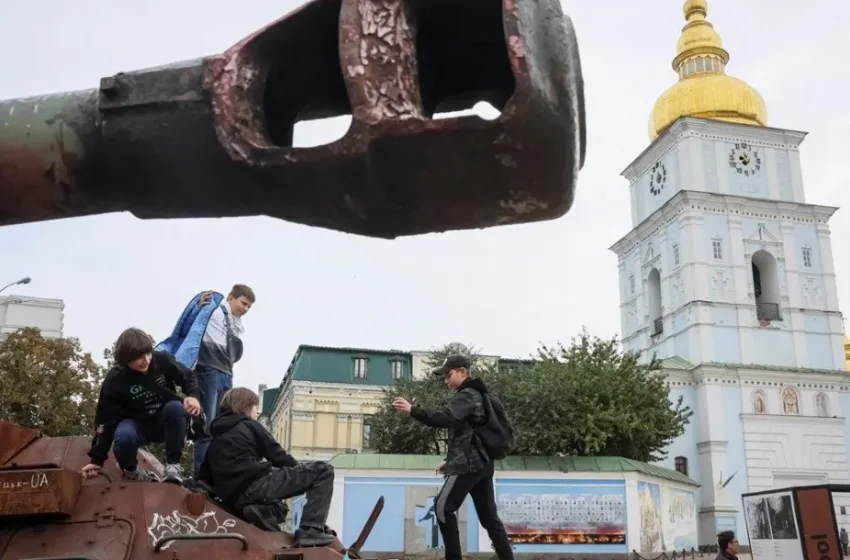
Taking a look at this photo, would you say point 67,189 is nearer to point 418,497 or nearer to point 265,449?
point 265,449

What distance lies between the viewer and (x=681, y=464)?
1652 inches

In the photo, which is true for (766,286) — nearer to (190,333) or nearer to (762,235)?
(762,235)

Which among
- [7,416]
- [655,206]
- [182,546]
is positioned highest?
[655,206]

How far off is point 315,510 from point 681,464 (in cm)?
3967

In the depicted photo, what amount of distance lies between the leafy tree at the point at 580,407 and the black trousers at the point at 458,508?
22589mm

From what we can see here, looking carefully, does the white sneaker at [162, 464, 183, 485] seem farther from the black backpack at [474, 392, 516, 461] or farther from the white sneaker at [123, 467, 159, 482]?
the black backpack at [474, 392, 516, 461]

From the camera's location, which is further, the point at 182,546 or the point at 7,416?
the point at 7,416

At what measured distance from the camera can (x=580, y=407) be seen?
29.2m

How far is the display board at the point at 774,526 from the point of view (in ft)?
31.5

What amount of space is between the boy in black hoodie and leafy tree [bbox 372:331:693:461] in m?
23.7

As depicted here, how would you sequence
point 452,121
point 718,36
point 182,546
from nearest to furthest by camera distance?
point 452,121, point 182,546, point 718,36

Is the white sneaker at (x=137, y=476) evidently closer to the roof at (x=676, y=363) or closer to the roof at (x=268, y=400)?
the roof at (x=676, y=363)

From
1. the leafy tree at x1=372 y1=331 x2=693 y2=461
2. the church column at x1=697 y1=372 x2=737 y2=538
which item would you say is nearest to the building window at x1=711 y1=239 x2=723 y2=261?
the church column at x1=697 y1=372 x2=737 y2=538

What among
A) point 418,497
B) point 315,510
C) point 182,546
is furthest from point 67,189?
point 418,497
